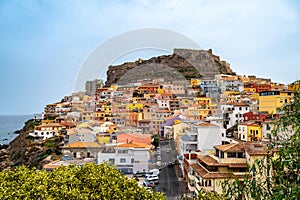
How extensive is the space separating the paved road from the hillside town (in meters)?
0.04

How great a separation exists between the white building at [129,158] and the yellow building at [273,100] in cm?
675

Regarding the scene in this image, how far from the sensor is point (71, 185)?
3662 mm

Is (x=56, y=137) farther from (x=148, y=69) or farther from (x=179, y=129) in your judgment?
(x=148, y=69)

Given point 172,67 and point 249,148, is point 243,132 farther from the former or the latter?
point 172,67

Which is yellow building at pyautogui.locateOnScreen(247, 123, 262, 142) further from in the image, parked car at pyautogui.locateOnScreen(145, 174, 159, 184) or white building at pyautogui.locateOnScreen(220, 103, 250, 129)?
parked car at pyautogui.locateOnScreen(145, 174, 159, 184)

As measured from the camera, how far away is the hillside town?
7443 millimetres

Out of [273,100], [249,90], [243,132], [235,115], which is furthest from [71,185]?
[249,90]

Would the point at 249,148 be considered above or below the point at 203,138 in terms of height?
above

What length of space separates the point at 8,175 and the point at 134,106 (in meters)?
16.0

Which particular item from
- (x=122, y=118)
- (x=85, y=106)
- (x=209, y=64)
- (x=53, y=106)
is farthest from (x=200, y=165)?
(x=209, y=64)

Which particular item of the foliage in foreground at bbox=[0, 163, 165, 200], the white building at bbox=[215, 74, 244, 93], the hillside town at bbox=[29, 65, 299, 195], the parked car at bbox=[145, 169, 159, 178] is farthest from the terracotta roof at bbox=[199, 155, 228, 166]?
the white building at bbox=[215, 74, 244, 93]

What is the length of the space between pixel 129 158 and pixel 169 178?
1.52 metres

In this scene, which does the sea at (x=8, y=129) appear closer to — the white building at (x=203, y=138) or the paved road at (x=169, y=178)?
the paved road at (x=169, y=178)

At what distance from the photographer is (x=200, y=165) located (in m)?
8.20
